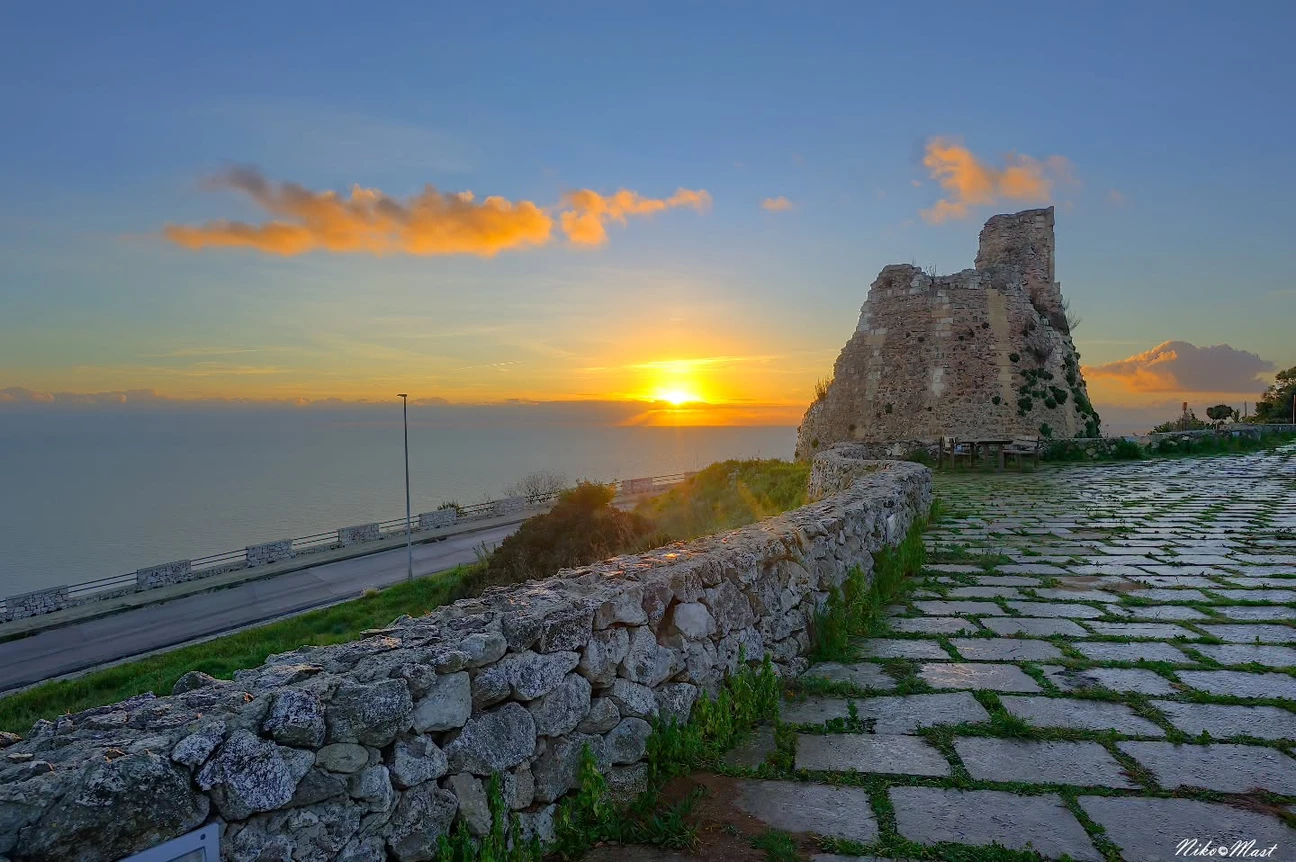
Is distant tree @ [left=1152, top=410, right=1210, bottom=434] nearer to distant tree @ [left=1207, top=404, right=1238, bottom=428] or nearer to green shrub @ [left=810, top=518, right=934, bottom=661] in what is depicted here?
distant tree @ [left=1207, top=404, right=1238, bottom=428]

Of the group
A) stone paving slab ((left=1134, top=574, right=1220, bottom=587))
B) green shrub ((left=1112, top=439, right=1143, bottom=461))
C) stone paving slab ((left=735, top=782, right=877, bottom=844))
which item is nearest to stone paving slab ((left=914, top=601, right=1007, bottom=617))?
stone paving slab ((left=1134, top=574, right=1220, bottom=587))

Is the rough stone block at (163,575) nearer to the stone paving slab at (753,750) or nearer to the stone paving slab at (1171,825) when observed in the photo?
the stone paving slab at (753,750)

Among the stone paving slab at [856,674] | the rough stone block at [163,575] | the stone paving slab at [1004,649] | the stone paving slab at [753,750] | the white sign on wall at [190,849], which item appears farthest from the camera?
the rough stone block at [163,575]

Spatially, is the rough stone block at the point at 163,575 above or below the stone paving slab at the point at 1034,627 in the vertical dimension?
below

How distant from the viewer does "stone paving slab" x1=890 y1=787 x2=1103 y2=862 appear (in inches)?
106

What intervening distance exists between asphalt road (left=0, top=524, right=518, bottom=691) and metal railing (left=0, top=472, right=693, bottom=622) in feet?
5.58

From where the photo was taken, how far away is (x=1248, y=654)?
4523 mm

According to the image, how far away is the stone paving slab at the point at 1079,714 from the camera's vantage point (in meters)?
3.60

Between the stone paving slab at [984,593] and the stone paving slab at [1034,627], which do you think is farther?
the stone paving slab at [984,593]

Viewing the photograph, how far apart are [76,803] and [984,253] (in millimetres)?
27119

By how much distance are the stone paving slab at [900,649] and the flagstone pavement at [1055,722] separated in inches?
0.8

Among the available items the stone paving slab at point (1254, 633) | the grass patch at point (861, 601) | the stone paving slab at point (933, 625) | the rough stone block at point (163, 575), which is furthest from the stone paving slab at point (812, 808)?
the rough stone block at point (163, 575)

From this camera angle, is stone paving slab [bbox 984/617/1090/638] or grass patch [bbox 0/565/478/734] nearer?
stone paving slab [bbox 984/617/1090/638]

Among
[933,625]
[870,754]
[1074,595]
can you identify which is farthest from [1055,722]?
[1074,595]
